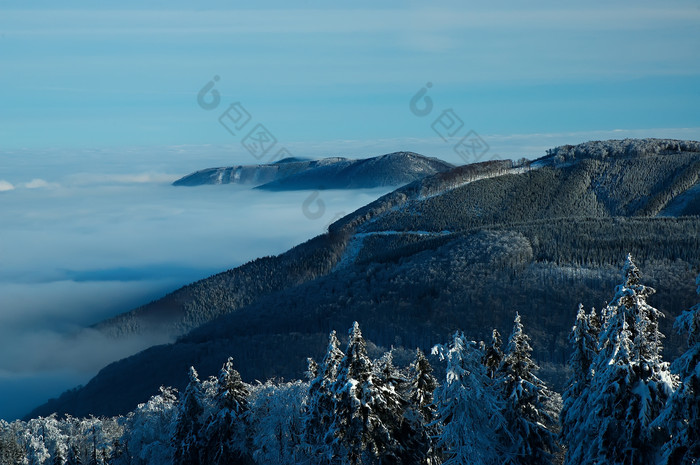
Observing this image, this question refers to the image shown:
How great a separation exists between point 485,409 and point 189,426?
2412 cm

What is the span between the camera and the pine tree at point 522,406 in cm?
4088

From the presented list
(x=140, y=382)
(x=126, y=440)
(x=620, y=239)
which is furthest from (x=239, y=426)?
(x=620, y=239)

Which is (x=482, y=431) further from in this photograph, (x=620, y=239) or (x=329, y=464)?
(x=620, y=239)

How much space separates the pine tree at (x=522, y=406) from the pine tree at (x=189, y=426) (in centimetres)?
2224

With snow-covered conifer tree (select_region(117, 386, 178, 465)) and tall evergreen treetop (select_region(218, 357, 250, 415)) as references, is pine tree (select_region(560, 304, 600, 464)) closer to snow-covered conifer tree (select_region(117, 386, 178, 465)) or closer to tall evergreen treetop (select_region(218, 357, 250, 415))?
tall evergreen treetop (select_region(218, 357, 250, 415))

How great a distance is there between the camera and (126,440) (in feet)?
263

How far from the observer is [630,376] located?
31594 millimetres

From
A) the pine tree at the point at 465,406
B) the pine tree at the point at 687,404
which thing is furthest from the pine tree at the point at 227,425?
the pine tree at the point at 687,404

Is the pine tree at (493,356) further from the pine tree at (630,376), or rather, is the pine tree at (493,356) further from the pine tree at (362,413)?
the pine tree at (630,376)

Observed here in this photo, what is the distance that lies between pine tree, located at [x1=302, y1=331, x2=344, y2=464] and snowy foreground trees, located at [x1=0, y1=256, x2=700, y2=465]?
8cm

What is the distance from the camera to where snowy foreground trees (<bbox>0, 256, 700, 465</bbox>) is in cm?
3114

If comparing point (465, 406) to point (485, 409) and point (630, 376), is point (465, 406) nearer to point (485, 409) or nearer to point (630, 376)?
point (485, 409)

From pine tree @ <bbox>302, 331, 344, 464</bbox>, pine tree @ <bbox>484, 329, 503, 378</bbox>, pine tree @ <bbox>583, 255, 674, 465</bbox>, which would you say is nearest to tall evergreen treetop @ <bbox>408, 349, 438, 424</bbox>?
pine tree @ <bbox>484, 329, 503, 378</bbox>

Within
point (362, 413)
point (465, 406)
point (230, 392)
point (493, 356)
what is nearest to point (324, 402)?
point (362, 413)
